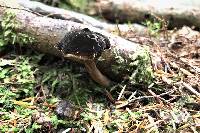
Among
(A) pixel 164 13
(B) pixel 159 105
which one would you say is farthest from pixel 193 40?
(B) pixel 159 105

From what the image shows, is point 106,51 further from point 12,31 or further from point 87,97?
point 12,31

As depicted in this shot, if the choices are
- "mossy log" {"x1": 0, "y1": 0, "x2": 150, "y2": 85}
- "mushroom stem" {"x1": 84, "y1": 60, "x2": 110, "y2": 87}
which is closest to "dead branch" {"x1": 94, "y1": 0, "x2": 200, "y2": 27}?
"mossy log" {"x1": 0, "y1": 0, "x2": 150, "y2": 85}

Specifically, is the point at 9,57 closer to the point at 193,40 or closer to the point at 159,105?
the point at 159,105

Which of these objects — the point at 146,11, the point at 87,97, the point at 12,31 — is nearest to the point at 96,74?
the point at 87,97

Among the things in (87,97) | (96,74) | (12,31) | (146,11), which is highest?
(146,11)

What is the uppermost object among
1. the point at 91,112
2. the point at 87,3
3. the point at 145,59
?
the point at 87,3

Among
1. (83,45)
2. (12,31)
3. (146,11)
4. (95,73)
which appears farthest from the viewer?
(146,11)

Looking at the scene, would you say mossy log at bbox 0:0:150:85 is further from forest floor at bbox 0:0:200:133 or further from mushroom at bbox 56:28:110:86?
mushroom at bbox 56:28:110:86
